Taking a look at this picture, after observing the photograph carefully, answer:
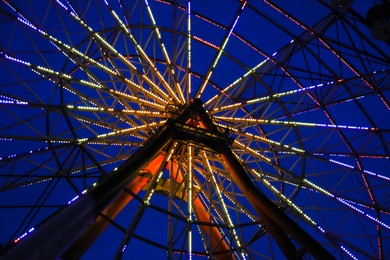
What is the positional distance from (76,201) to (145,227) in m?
65.1

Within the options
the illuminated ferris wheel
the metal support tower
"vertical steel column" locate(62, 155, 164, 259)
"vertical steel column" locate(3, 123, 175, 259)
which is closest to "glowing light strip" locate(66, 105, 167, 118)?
the illuminated ferris wheel

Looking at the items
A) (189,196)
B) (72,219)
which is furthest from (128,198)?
(72,219)

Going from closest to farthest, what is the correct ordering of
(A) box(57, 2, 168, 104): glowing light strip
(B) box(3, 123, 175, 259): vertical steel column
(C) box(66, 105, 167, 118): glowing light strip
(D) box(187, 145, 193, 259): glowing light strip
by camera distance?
(B) box(3, 123, 175, 259): vertical steel column, (D) box(187, 145, 193, 259): glowing light strip, (C) box(66, 105, 167, 118): glowing light strip, (A) box(57, 2, 168, 104): glowing light strip

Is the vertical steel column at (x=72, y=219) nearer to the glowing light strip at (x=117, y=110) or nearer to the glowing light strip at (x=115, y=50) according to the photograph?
the glowing light strip at (x=117, y=110)

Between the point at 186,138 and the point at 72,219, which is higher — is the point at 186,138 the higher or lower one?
the higher one

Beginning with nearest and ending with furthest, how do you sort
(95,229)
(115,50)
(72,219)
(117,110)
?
(72,219)
(95,229)
(117,110)
(115,50)

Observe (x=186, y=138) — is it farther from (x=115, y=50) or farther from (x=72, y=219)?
(x=72, y=219)

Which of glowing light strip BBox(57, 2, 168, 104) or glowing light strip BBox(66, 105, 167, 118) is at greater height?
glowing light strip BBox(57, 2, 168, 104)

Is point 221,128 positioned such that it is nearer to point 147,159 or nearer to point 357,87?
point 147,159

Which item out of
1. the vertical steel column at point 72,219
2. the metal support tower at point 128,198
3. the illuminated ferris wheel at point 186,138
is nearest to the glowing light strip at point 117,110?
the illuminated ferris wheel at point 186,138

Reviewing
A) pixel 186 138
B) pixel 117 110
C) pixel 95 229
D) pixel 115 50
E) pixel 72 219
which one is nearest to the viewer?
pixel 72 219

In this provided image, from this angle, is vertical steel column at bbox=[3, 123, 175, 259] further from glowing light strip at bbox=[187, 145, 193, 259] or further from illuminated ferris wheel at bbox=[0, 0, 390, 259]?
glowing light strip at bbox=[187, 145, 193, 259]

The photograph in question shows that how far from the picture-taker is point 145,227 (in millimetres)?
71125

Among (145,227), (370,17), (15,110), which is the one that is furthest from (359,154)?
(145,227)
